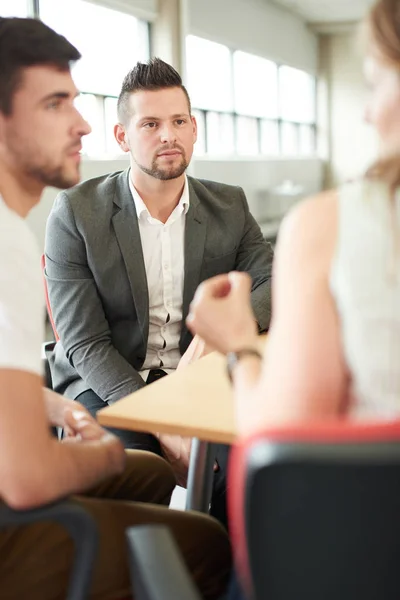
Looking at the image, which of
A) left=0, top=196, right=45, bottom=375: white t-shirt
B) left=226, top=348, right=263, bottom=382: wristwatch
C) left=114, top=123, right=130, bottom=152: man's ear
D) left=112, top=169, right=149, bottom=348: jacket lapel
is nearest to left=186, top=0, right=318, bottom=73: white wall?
left=114, top=123, right=130, bottom=152: man's ear

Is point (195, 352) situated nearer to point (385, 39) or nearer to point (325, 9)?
point (385, 39)

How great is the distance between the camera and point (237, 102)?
31.2 feet

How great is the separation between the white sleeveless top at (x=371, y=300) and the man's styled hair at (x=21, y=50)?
2.20ft

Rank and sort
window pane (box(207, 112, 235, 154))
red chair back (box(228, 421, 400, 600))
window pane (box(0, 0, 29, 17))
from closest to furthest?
red chair back (box(228, 421, 400, 600)) → window pane (box(0, 0, 29, 17)) → window pane (box(207, 112, 235, 154))

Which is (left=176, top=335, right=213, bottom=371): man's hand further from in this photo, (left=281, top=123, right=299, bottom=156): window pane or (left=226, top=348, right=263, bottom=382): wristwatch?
(left=281, top=123, right=299, bottom=156): window pane

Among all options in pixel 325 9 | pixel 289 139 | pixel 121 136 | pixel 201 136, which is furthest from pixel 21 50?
pixel 289 139

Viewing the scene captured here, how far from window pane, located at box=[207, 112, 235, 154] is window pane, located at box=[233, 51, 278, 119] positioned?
336 millimetres

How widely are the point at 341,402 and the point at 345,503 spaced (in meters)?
0.22

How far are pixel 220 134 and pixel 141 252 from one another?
710cm

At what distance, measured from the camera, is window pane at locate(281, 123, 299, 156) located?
37.7ft

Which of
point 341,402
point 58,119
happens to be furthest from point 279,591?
point 58,119

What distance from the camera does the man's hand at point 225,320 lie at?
1129 mm

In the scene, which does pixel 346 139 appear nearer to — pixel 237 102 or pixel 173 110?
pixel 237 102

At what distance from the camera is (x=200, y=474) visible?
5.85 feet
